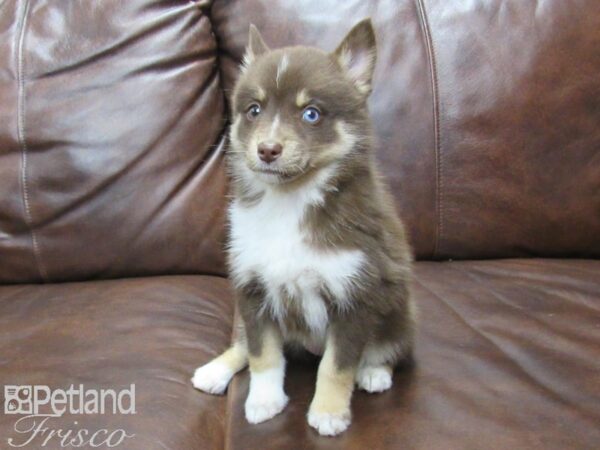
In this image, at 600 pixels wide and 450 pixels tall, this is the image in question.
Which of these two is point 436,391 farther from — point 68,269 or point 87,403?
point 68,269

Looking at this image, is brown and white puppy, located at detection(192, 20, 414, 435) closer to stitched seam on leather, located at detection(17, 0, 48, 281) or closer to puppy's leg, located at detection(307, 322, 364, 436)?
puppy's leg, located at detection(307, 322, 364, 436)

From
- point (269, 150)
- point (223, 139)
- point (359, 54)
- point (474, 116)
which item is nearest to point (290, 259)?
point (269, 150)

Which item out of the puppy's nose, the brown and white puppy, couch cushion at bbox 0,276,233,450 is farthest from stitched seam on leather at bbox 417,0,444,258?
the puppy's nose

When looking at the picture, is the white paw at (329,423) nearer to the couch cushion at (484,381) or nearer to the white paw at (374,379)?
the couch cushion at (484,381)

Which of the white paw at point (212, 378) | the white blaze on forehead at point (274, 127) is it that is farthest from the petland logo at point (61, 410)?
the white blaze on forehead at point (274, 127)

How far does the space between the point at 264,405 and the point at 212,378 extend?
17 cm

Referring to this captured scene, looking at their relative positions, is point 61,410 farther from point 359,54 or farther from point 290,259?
point 359,54

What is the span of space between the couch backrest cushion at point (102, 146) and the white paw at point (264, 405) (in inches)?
27.5

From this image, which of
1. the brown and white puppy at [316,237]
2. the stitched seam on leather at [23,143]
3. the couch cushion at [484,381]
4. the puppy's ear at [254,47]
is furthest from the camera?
the stitched seam on leather at [23,143]

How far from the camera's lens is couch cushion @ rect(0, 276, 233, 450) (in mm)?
1125

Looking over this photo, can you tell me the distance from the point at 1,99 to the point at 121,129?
1.16ft

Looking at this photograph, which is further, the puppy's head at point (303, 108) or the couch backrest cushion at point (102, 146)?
the couch backrest cushion at point (102, 146)

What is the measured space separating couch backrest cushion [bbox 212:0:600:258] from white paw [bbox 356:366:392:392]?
2.22ft

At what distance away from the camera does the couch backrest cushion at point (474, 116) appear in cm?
181
